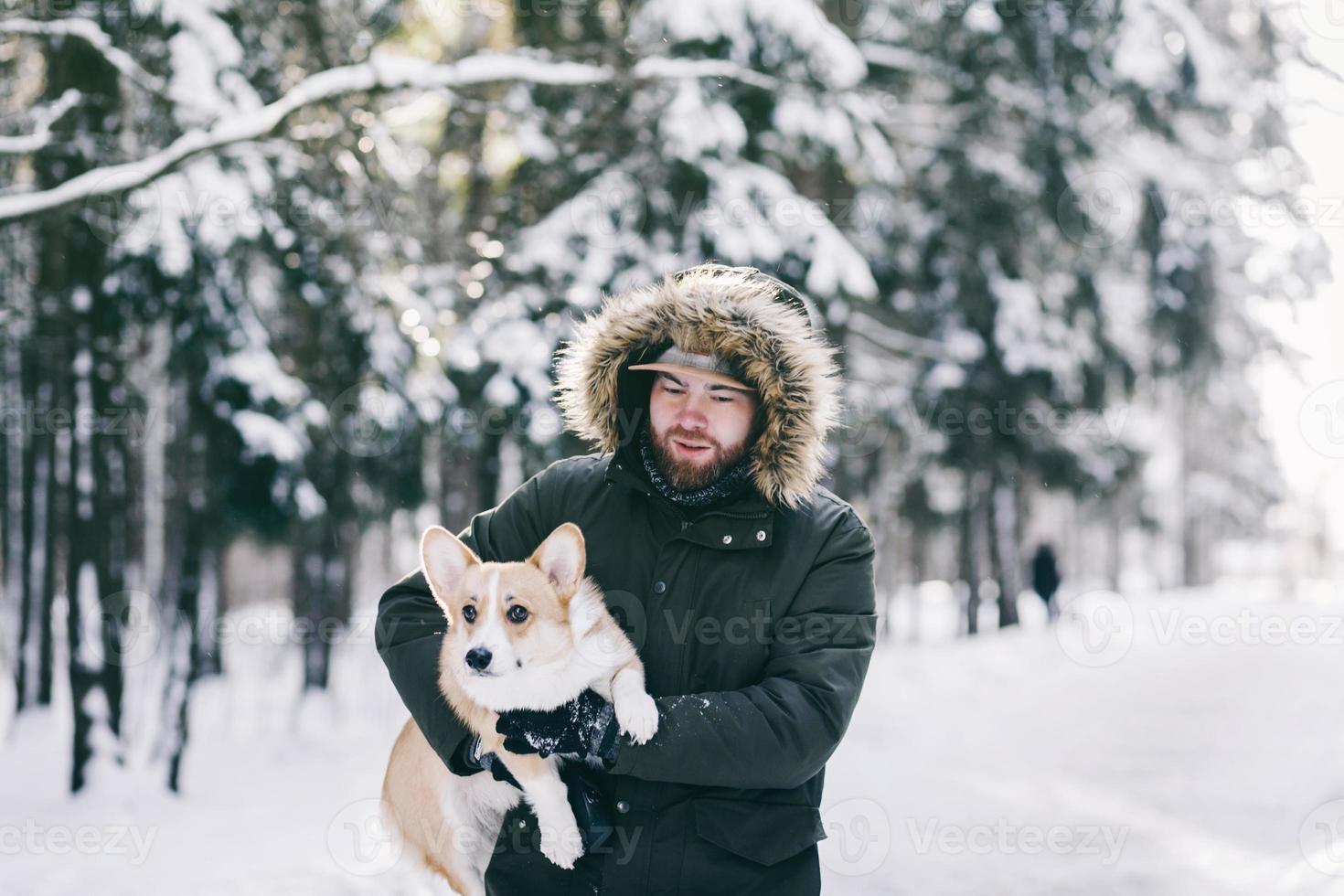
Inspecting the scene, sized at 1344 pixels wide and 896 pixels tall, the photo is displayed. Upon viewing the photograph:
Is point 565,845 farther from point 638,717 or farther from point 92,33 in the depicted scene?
point 92,33

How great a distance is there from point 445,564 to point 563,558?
0.34 m

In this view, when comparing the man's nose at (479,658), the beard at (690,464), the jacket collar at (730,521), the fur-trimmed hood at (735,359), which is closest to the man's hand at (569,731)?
the man's nose at (479,658)

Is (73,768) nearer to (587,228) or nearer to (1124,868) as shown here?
(587,228)

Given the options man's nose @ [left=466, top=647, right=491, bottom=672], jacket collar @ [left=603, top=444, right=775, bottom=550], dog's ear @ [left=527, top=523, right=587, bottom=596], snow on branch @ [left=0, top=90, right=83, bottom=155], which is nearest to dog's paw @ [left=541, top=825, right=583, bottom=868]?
man's nose @ [left=466, top=647, right=491, bottom=672]

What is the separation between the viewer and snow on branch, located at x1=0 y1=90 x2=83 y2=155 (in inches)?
269

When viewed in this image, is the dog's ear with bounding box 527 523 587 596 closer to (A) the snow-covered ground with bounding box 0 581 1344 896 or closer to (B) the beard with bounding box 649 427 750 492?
(B) the beard with bounding box 649 427 750 492

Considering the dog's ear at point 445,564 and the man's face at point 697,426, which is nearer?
the dog's ear at point 445,564

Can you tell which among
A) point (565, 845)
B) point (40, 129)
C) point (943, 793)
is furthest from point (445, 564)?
point (943, 793)

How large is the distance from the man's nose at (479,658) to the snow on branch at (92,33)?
19.6ft

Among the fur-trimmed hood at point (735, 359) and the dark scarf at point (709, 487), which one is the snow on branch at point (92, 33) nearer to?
the fur-trimmed hood at point (735, 359)

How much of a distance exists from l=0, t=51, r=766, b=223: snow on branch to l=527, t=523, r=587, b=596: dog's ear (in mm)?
5263

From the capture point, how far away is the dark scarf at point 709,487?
3.05 meters

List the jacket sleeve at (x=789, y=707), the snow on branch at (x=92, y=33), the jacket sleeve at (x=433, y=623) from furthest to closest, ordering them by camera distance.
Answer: the snow on branch at (x=92, y=33) < the jacket sleeve at (x=433, y=623) < the jacket sleeve at (x=789, y=707)

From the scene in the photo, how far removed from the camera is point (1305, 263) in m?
14.5
